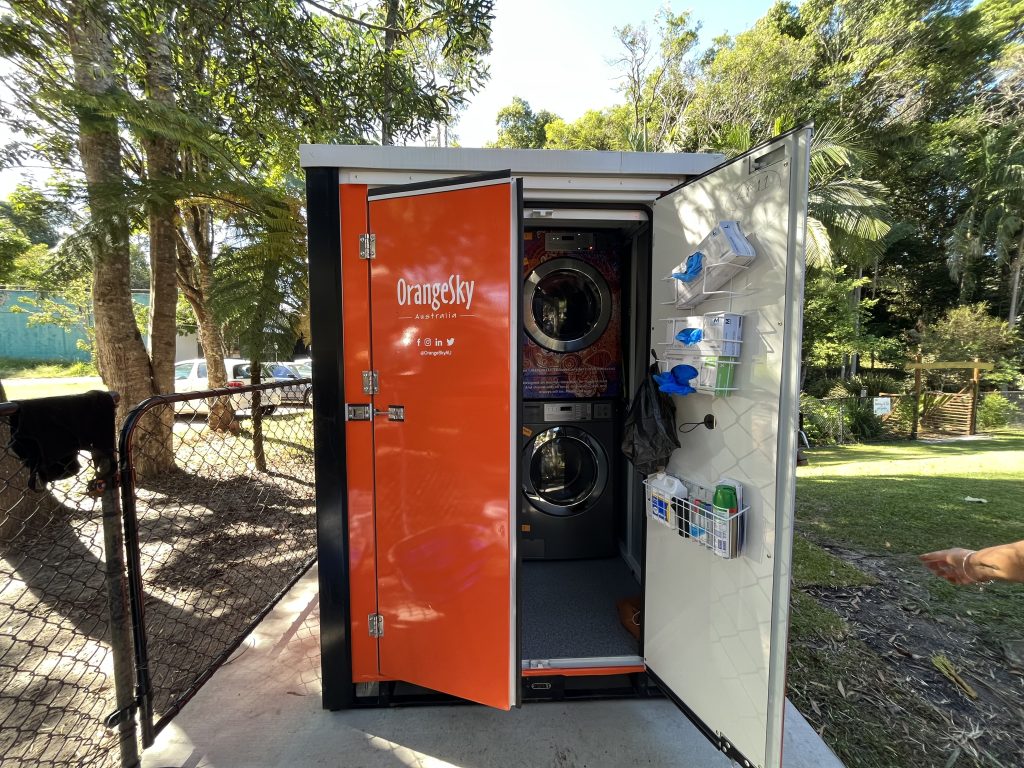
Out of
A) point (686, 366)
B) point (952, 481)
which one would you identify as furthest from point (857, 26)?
point (686, 366)

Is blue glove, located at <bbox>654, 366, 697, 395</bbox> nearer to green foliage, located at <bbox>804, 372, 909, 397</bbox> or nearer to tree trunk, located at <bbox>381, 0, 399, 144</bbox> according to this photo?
tree trunk, located at <bbox>381, 0, 399, 144</bbox>

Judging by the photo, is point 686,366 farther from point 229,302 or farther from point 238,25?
point 238,25

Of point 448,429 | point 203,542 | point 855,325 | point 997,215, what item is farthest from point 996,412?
point 203,542

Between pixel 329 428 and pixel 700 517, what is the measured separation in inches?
63.1

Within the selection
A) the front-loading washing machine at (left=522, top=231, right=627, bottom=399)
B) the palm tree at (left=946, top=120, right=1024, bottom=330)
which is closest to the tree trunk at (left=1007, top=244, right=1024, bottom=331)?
the palm tree at (left=946, top=120, right=1024, bottom=330)

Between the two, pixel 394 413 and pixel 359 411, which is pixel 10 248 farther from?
pixel 394 413

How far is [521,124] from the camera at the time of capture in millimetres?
20297

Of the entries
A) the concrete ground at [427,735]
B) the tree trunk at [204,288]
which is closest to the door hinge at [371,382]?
the concrete ground at [427,735]

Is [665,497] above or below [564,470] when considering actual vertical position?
above

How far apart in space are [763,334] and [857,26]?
17.9 metres

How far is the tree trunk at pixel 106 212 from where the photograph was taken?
377 centimetres

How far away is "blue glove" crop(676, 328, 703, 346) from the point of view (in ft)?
5.57

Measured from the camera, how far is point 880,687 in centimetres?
228

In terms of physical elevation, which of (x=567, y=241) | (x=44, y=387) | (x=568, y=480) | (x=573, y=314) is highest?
(x=567, y=241)
